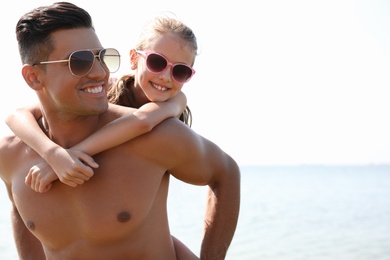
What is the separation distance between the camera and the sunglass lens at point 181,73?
4276 mm

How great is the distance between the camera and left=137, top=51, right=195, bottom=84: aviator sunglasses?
14.0ft

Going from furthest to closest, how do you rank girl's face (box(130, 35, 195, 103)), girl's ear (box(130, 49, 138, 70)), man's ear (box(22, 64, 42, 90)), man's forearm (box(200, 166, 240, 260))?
girl's ear (box(130, 49, 138, 70)) → girl's face (box(130, 35, 195, 103)) → man's forearm (box(200, 166, 240, 260)) → man's ear (box(22, 64, 42, 90))

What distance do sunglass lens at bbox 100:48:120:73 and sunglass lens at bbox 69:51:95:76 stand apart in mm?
86

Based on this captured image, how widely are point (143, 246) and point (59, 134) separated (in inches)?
25.9

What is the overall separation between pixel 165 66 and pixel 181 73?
10 cm

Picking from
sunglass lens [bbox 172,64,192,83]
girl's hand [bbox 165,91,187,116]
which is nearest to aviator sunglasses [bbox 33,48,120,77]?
girl's hand [bbox 165,91,187,116]

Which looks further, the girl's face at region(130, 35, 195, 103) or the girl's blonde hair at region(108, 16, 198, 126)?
the girl's blonde hair at region(108, 16, 198, 126)

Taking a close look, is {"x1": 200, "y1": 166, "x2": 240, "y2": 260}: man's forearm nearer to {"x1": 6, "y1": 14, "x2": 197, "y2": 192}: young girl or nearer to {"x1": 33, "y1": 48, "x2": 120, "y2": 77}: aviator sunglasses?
{"x1": 6, "y1": 14, "x2": 197, "y2": 192}: young girl

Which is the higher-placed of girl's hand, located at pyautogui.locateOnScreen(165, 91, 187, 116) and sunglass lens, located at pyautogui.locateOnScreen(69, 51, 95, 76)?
sunglass lens, located at pyautogui.locateOnScreen(69, 51, 95, 76)

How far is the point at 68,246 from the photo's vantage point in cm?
365

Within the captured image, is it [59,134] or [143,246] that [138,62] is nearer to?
[59,134]

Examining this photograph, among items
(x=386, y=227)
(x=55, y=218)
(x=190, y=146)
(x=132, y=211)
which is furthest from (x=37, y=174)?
(x=386, y=227)

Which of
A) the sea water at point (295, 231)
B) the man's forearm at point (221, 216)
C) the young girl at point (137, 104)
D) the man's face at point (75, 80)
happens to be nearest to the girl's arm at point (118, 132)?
the young girl at point (137, 104)

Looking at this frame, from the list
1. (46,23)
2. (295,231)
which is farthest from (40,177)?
(295,231)
